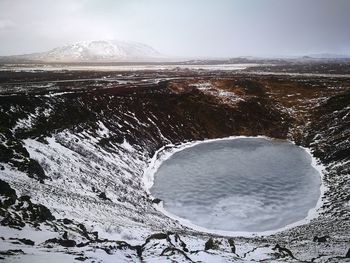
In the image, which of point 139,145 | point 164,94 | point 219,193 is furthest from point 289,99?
point 219,193

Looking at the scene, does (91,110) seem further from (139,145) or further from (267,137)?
(267,137)

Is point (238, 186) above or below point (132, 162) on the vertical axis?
below

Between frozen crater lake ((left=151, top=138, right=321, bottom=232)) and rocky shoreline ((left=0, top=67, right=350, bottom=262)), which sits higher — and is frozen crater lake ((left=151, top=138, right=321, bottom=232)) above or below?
below

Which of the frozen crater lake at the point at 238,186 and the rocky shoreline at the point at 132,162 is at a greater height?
the rocky shoreline at the point at 132,162

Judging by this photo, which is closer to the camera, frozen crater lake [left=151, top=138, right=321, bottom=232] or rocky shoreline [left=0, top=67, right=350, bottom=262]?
rocky shoreline [left=0, top=67, right=350, bottom=262]

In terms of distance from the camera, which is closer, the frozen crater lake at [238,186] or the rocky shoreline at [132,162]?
the rocky shoreline at [132,162]

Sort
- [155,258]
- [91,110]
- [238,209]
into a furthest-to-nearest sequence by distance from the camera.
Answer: [91,110] < [238,209] < [155,258]

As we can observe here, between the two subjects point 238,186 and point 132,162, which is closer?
point 238,186

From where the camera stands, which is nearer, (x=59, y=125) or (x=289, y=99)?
(x=59, y=125)
